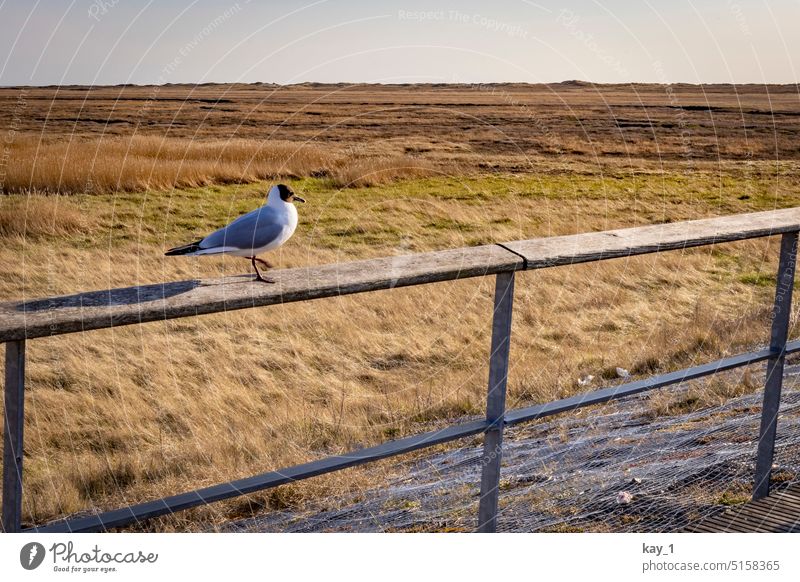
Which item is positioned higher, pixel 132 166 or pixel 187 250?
pixel 132 166

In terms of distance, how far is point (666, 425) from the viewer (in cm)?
541

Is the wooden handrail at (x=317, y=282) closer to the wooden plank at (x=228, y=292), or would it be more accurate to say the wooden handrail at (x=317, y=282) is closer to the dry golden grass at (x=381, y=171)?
Answer: the wooden plank at (x=228, y=292)

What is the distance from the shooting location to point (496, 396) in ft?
9.26

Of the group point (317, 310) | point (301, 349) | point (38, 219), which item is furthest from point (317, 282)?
point (38, 219)

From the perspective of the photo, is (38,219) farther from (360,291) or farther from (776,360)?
(360,291)

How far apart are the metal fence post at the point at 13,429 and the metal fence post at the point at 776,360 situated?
117 inches

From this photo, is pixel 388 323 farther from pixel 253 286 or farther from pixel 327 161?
A: pixel 327 161

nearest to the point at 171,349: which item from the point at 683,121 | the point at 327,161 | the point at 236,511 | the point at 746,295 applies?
the point at 236,511

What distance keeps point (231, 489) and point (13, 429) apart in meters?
0.61

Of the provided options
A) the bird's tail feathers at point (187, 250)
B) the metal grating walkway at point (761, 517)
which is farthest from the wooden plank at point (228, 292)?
the metal grating walkway at point (761, 517)

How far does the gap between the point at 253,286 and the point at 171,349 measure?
6.82m

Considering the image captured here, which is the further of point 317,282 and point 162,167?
point 162,167

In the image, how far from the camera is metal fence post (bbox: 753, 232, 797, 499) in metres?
3.59

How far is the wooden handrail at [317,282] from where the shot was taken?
2080mm
